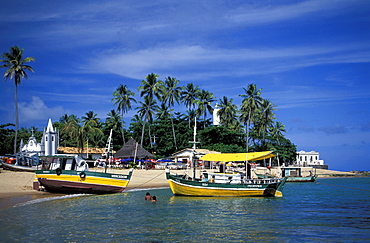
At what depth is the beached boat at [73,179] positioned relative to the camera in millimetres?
28719

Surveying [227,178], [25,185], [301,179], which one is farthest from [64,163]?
[301,179]

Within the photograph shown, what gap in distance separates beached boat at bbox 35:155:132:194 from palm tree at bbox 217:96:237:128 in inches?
2025

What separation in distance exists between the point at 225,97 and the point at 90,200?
182ft

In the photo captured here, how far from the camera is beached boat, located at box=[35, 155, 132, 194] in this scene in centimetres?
2872

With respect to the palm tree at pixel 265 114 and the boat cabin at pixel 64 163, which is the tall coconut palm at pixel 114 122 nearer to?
the palm tree at pixel 265 114

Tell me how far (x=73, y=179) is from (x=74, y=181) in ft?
0.56

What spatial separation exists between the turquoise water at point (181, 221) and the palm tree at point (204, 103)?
50684 mm

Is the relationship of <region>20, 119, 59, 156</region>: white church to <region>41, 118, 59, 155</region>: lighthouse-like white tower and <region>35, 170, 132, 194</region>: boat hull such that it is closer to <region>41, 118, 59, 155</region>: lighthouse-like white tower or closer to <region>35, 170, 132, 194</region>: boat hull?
<region>41, 118, 59, 155</region>: lighthouse-like white tower

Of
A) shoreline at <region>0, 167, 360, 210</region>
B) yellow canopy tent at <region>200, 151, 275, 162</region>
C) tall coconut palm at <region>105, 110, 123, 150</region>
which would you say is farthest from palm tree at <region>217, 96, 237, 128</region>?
yellow canopy tent at <region>200, 151, 275, 162</region>

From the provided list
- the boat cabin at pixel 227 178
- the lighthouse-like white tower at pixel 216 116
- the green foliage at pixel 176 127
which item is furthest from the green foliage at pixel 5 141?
the boat cabin at pixel 227 178

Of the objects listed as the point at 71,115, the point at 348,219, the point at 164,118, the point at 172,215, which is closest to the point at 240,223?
the point at 172,215

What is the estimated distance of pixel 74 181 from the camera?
28844 mm

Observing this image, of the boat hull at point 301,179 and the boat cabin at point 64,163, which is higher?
the boat cabin at point 64,163

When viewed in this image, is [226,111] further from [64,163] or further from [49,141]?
[64,163]
